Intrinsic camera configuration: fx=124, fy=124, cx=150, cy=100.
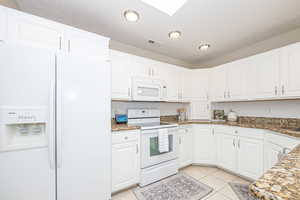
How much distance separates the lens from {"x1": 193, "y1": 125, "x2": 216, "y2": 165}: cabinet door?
8.25 ft

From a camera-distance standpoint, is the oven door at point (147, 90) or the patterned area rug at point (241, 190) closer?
the patterned area rug at point (241, 190)

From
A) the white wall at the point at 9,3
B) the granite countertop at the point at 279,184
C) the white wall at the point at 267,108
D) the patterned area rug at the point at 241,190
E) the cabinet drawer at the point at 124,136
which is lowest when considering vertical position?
the patterned area rug at the point at 241,190

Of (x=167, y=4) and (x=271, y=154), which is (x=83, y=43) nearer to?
(x=167, y=4)

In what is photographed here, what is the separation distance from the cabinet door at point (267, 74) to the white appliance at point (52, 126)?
2511 mm

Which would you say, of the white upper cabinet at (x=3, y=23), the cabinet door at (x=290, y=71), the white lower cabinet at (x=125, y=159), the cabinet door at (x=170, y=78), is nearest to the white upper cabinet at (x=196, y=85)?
the cabinet door at (x=170, y=78)

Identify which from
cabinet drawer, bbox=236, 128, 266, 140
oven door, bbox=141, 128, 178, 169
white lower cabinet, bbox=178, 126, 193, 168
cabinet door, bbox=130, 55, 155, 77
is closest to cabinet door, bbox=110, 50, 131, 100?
cabinet door, bbox=130, 55, 155, 77

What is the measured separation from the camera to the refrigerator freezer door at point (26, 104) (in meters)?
1.07

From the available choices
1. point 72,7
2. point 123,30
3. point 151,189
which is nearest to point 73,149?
point 151,189

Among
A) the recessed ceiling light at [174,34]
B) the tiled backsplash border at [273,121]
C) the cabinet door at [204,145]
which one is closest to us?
the tiled backsplash border at [273,121]

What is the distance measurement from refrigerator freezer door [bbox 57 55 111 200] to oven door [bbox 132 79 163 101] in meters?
0.72

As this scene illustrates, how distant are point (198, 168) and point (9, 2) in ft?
12.3

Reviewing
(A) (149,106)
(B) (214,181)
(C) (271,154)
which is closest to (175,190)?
(B) (214,181)

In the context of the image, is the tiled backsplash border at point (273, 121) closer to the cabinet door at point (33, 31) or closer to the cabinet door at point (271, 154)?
the cabinet door at point (271, 154)

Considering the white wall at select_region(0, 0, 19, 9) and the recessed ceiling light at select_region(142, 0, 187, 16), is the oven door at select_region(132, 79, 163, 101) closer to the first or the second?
the recessed ceiling light at select_region(142, 0, 187, 16)
